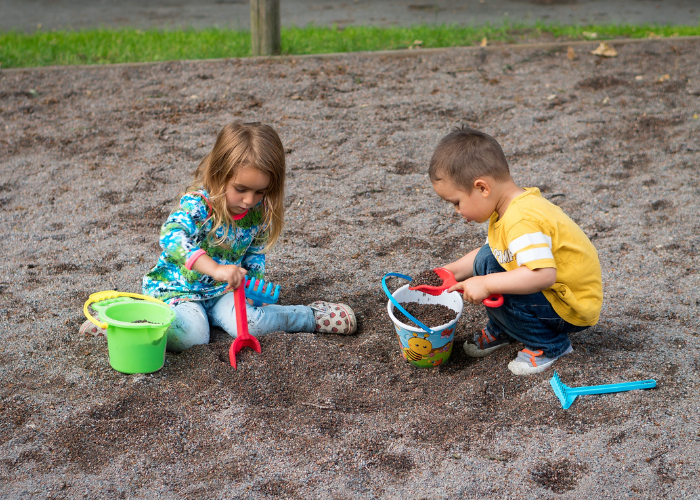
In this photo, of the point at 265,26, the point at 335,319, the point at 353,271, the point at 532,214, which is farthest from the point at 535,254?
the point at 265,26

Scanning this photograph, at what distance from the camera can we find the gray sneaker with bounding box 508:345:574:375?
2205 millimetres

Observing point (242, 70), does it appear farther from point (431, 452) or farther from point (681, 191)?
point (431, 452)

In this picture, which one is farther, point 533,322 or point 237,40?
point 237,40

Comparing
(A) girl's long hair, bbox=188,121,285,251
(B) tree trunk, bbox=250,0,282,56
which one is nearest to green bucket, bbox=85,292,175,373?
(A) girl's long hair, bbox=188,121,285,251

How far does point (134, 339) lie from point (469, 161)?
1.21 m

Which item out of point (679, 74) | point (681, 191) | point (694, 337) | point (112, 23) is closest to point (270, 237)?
point (694, 337)

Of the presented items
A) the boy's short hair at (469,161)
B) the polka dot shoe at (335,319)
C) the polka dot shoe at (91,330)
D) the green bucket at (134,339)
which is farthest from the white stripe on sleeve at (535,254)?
the polka dot shoe at (91,330)

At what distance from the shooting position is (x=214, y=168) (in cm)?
235

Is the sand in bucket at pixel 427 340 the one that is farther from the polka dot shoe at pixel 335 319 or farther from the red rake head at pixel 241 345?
the red rake head at pixel 241 345

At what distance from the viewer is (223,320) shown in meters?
2.54

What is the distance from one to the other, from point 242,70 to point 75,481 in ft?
12.7

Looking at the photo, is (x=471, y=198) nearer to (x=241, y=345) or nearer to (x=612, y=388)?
(x=612, y=388)

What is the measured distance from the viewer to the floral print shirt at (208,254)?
238cm

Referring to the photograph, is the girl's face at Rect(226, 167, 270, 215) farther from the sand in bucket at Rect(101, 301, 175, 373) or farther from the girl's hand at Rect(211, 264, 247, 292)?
the sand in bucket at Rect(101, 301, 175, 373)
